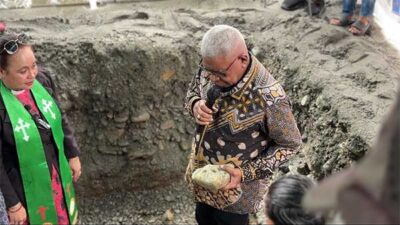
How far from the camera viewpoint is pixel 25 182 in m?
2.15

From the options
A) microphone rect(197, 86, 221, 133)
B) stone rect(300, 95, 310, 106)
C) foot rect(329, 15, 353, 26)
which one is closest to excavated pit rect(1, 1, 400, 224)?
stone rect(300, 95, 310, 106)

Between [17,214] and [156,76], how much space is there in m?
1.62

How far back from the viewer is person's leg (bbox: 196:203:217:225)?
7.30ft

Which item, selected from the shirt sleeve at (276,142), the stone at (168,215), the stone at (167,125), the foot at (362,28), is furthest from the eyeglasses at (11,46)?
the foot at (362,28)

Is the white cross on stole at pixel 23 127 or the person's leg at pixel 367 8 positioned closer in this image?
the white cross on stole at pixel 23 127

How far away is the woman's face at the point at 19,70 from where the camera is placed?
1954mm

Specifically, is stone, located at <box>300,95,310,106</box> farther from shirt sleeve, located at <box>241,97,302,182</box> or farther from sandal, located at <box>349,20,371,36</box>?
shirt sleeve, located at <box>241,97,302,182</box>

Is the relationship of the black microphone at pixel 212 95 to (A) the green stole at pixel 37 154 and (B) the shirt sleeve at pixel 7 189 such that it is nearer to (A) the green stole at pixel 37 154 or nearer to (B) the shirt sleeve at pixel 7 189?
(A) the green stole at pixel 37 154

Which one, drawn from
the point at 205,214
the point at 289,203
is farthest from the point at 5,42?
the point at 289,203

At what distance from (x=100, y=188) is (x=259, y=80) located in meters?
2.31

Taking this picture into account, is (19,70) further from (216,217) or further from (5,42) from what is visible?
(216,217)

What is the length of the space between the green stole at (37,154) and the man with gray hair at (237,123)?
0.70 metres

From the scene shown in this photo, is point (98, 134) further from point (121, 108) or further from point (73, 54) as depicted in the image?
point (73, 54)

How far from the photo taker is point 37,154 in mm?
2121
